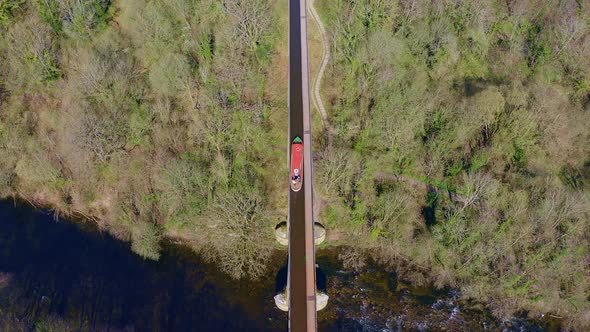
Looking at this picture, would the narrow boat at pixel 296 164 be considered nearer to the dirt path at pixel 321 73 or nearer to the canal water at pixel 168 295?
the dirt path at pixel 321 73

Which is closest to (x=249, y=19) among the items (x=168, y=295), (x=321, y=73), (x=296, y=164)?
(x=321, y=73)

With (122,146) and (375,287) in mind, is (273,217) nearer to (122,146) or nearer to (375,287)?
(375,287)

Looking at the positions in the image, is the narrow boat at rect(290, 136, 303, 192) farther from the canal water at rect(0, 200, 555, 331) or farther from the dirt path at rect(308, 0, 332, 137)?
the canal water at rect(0, 200, 555, 331)

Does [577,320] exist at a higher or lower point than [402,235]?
lower

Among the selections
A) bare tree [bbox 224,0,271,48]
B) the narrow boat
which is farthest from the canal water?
bare tree [bbox 224,0,271,48]

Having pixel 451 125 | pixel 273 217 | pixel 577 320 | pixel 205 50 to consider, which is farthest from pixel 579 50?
pixel 205 50
